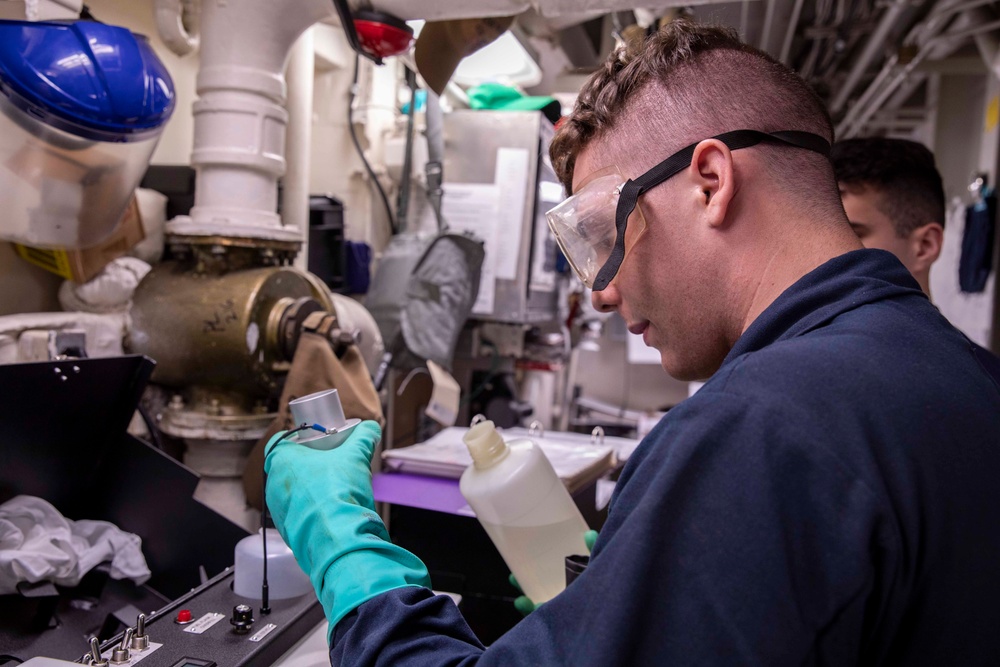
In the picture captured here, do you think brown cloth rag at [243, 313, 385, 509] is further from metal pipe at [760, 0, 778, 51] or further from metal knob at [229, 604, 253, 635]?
metal pipe at [760, 0, 778, 51]

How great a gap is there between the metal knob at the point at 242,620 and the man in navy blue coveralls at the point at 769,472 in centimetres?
21

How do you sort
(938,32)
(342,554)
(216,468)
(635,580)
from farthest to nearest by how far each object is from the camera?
(938,32)
(216,468)
(342,554)
(635,580)

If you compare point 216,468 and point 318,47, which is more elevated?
point 318,47

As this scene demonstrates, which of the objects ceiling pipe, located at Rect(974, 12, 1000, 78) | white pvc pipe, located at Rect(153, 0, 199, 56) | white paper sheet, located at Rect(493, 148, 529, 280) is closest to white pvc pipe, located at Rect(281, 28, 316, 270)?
white pvc pipe, located at Rect(153, 0, 199, 56)

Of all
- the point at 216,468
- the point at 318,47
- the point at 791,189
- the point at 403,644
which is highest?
the point at 318,47

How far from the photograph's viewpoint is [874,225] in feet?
5.92

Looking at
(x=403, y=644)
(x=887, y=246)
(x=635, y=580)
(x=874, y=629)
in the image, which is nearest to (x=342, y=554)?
(x=403, y=644)

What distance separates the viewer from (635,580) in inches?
21.0

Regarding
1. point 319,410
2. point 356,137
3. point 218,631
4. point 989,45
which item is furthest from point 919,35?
point 218,631

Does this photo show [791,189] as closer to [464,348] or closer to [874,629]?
[874,629]

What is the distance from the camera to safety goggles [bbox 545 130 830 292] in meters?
0.76

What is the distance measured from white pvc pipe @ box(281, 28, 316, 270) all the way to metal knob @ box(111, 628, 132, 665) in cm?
132

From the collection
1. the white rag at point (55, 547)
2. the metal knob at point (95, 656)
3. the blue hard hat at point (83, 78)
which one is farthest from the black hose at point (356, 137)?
the metal knob at point (95, 656)

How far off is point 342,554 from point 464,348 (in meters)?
2.11
